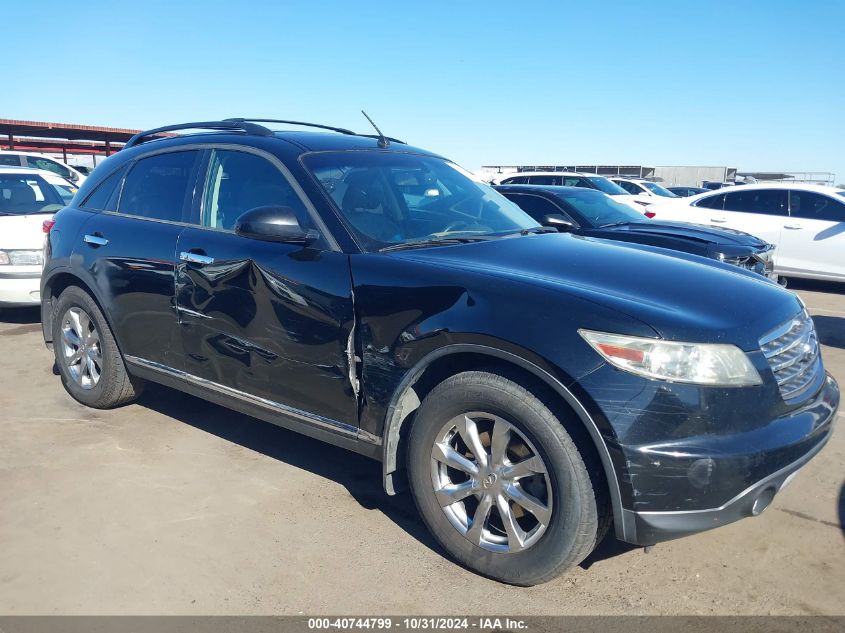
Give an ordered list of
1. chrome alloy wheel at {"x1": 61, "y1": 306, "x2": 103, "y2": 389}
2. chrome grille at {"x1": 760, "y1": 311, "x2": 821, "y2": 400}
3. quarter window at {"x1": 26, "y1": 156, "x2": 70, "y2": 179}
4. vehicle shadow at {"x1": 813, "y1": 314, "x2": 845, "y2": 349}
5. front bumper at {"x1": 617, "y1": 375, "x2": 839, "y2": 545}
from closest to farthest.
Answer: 1. front bumper at {"x1": 617, "y1": 375, "x2": 839, "y2": 545}
2. chrome grille at {"x1": 760, "y1": 311, "x2": 821, "y2": 400}
3. chrome alloy wheel at {"x1": 61, "y1": 306, "x2": 103, "y2": 389}
4. vehicle shadow at {"x1": 813, "y1": 314, "x2": 845, "y2": 349}
5. quarter window at {"x1": 26, "y1": 156, "x2": 70, "y2": 179}

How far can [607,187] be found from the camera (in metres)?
14.8

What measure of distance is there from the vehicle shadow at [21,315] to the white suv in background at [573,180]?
8.67 metres

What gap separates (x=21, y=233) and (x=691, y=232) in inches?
275

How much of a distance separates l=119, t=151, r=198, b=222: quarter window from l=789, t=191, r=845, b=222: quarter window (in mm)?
9276

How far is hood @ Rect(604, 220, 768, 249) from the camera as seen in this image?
23.9 ft

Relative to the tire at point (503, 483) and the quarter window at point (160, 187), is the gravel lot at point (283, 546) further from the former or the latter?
the quarter window at point (160, 187)

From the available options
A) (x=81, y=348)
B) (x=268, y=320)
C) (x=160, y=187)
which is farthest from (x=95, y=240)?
(x=268, y=320)

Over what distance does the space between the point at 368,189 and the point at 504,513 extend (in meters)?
1.81

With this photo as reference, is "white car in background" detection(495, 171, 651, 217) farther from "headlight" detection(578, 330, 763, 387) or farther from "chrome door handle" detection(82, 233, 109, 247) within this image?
"headlight" detection(578, 330, 763, 387)

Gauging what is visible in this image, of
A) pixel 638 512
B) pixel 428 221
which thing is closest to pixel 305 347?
pixel 428 221

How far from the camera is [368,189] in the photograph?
3.71 meters

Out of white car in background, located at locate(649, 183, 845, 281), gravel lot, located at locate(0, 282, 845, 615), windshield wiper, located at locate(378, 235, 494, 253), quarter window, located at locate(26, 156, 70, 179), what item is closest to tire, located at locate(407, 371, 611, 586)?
gravel lot, located at locate(0, 282, 845, 615)

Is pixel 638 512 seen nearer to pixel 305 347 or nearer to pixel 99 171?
pixel 305 347

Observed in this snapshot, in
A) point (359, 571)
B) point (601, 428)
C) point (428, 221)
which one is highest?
point (428, 221)
